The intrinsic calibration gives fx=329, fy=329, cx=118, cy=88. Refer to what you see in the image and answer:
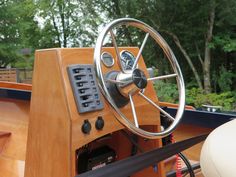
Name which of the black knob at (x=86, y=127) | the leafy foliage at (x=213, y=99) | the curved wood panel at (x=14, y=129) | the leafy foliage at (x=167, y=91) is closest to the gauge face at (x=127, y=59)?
the black knob at (x=86, y=127)

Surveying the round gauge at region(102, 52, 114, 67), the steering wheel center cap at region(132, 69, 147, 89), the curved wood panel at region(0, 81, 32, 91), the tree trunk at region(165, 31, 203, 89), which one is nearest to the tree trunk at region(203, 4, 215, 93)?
the tree trunk at region(165, 31, 203, 89)

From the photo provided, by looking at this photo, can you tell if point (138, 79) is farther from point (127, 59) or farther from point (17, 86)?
point (17, 86)

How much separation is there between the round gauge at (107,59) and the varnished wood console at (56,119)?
2 cm

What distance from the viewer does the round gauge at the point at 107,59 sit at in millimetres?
1300

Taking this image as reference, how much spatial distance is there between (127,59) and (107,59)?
11 cm

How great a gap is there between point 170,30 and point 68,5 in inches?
123

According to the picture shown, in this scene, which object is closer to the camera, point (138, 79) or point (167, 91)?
point (138, 79)

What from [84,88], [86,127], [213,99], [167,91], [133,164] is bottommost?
[213,99]

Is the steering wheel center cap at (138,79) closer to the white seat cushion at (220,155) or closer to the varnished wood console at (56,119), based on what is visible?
the varnished wood console at (56,119)

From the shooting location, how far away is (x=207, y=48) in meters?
7.95

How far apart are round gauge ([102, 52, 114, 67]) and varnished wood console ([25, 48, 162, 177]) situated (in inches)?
0.8

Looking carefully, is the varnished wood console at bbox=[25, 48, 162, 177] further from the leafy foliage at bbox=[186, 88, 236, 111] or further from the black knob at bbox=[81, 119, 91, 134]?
the leafy foliage at bbox=[186, 88, 236, 111]

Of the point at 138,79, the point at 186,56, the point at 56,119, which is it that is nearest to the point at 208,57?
the point at 186,56

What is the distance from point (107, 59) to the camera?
4.35ft
